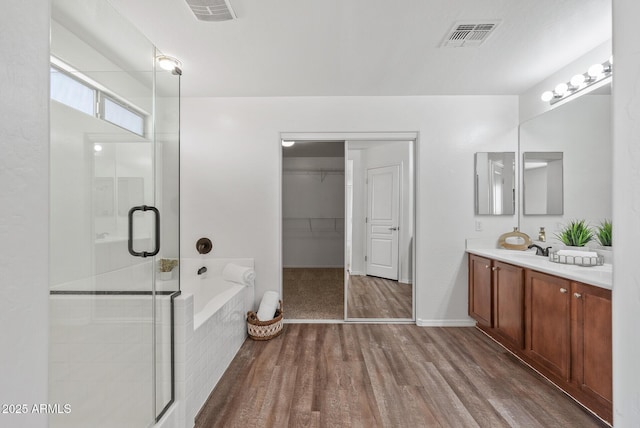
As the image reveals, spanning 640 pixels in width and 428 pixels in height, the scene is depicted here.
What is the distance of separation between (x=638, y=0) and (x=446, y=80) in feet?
8.04

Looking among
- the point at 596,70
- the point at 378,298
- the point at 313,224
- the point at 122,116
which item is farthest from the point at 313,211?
the point at 122,116

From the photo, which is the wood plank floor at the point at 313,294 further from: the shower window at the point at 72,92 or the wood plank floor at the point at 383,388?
the shower window at the point at 72,92

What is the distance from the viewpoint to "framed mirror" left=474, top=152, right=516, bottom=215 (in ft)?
10.0

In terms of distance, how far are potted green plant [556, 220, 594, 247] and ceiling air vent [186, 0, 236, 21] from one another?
3.05 m

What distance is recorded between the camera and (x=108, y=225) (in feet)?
4.30

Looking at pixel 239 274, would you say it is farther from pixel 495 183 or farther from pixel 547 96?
pixel 547 96

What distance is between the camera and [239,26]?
1.94 meters

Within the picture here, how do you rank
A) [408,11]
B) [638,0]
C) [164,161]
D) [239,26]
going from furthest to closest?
[239,26]
[408,11]
[164,161]
[638,0]

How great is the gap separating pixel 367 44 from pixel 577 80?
1.76m

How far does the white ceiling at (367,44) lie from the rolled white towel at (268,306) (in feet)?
6.94

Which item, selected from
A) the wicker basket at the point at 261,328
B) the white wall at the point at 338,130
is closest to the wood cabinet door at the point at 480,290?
the white wall at the point at 338,130

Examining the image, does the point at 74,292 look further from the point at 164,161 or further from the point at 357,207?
the point at 357,207

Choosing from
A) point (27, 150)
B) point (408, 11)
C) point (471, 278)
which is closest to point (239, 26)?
point (408, 11)

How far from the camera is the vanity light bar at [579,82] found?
2.09 metres
